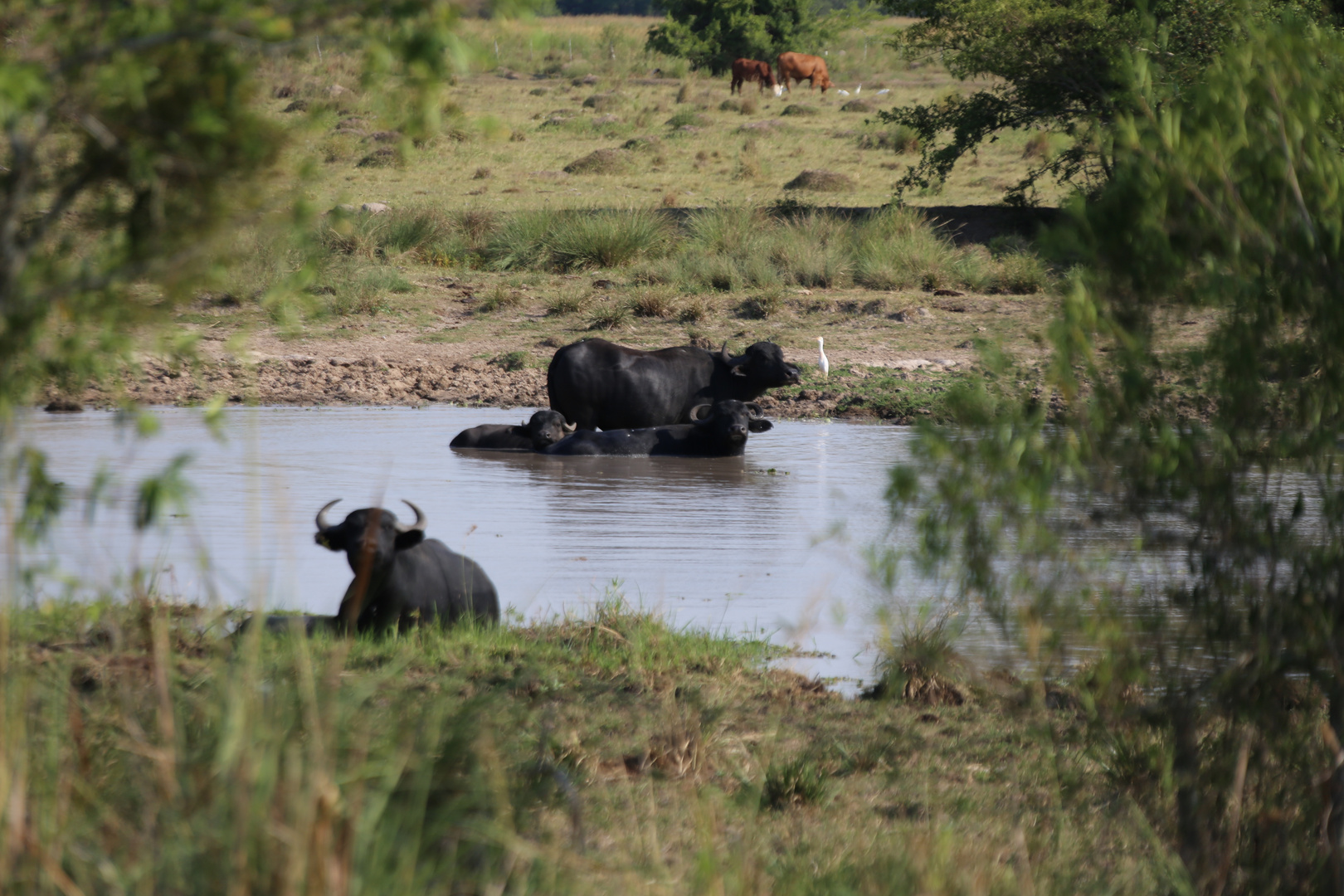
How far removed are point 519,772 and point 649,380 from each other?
9.15m

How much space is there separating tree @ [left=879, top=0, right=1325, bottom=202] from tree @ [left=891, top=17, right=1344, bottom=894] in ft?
50.9

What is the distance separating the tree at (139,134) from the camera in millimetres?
2592

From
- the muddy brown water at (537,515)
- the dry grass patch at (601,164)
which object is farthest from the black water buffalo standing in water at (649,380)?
the dry grass patch at (601,164)

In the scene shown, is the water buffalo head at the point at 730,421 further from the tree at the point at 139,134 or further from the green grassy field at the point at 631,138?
the tree at the point at 139,134

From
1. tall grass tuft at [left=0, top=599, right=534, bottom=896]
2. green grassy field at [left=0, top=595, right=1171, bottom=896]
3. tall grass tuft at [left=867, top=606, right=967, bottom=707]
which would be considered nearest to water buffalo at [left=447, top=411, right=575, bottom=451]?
green grassy field at [left=0, top=595, right=1171, bottom=896]

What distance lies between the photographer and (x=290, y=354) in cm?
1522

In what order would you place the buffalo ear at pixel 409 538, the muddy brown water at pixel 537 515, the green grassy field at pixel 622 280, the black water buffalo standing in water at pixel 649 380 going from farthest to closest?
1. the green grassy field at pixel 622 280
2. the black water buffalo standing in water at pixel 649 380
3. the muddy brown water at pixel 537 515
4. the buffalo ear at pixel 409 538

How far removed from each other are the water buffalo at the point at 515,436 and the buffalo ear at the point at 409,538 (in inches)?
231

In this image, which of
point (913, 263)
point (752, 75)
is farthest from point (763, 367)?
point (752, 75)

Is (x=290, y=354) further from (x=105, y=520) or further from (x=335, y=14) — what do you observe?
(x=335, y=14)

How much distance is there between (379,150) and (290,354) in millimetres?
18150

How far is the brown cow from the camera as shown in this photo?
52531 mm

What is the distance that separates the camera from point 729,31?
5488cm

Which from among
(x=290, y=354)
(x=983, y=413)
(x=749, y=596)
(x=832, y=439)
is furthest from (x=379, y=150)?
(x=983, y=413)
